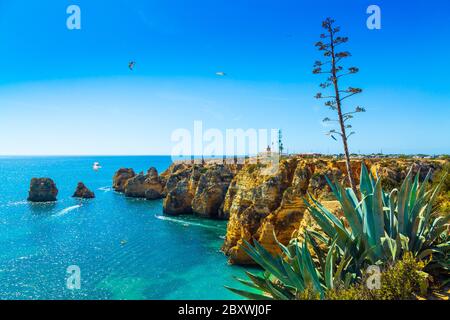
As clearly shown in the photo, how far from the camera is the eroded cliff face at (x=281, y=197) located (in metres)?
22.4

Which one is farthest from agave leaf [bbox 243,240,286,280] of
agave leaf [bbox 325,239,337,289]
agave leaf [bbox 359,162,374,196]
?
agave leaf [bbox 359,162,374,196]

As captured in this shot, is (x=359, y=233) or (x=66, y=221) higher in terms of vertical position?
(x=359, y=233)

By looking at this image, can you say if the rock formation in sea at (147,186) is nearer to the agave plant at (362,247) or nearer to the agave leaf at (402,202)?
the agave plant at (362,247)

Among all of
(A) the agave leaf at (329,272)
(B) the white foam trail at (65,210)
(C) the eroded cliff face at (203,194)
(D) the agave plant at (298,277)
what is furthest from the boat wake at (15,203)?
(A) the agave leaf at (329,272)

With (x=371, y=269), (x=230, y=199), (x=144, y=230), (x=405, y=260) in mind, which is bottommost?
(x=144, y=230)

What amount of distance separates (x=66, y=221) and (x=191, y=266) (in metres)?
28.9

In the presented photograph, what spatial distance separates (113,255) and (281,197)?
663 inches

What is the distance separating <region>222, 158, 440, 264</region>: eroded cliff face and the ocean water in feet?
9.57

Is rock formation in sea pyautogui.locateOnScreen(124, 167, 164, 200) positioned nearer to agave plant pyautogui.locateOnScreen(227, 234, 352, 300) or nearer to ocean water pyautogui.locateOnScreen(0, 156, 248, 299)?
ocean water pyautogui.locateOnScreen(0, 156, 248, 299)

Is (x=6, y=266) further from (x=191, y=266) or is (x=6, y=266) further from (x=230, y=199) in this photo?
(x=230, y=199)

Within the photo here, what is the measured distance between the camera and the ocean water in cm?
1973

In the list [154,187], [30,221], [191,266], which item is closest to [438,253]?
[191,266]

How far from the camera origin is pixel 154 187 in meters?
67.8

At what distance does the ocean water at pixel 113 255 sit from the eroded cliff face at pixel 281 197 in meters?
2.92
